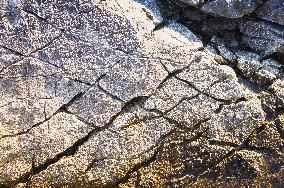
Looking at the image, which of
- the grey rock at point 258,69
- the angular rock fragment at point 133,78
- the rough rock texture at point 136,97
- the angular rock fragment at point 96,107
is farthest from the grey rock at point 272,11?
the angular rock fragment at point 96,107

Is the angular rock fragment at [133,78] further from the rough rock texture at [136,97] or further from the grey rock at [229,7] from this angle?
the grey rock at [229,7]

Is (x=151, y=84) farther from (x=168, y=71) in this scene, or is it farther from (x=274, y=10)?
(x=274, y=10)

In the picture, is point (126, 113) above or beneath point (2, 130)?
above

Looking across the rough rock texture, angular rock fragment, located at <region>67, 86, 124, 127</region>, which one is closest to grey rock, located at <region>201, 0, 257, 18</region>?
the rough rock texture

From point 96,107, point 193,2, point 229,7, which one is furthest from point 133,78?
point 229,7

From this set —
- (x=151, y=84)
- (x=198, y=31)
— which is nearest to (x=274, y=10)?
(x=198, y=31)

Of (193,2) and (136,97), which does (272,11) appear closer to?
(193,2)

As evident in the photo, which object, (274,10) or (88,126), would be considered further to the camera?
(274,10)
